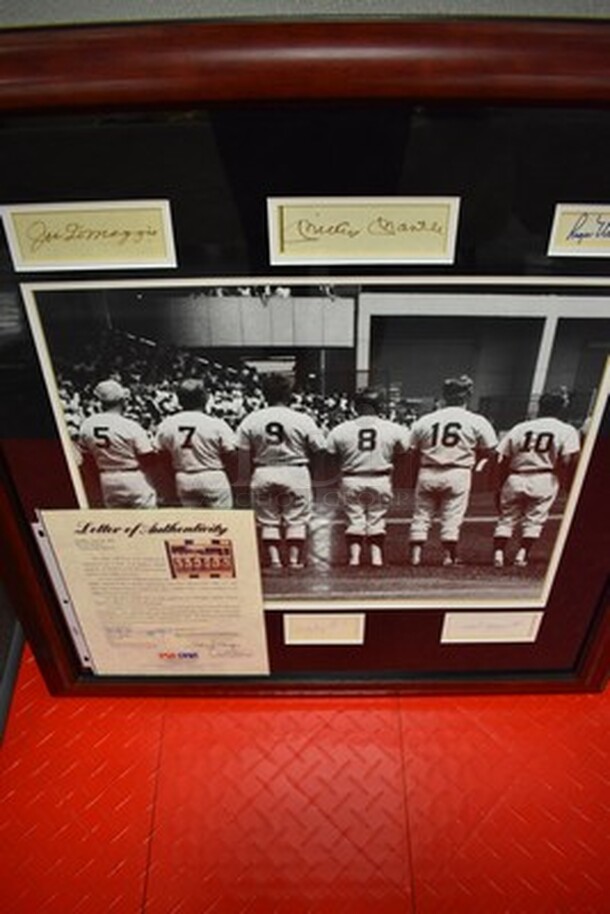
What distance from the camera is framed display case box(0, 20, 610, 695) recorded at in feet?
1.64

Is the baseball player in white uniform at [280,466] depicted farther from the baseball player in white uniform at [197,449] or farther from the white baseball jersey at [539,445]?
the white baseball jersey at [539,445]

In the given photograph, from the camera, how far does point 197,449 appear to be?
2.32 feet

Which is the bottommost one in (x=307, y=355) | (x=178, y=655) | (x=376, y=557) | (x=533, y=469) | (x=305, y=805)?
(x=305, y=805)

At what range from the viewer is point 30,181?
0.55 meters

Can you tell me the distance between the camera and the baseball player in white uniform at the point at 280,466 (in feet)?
2.24

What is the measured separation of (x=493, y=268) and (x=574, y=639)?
472mm

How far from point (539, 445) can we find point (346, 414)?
0.55ft

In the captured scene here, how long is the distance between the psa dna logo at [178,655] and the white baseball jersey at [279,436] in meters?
0.28
